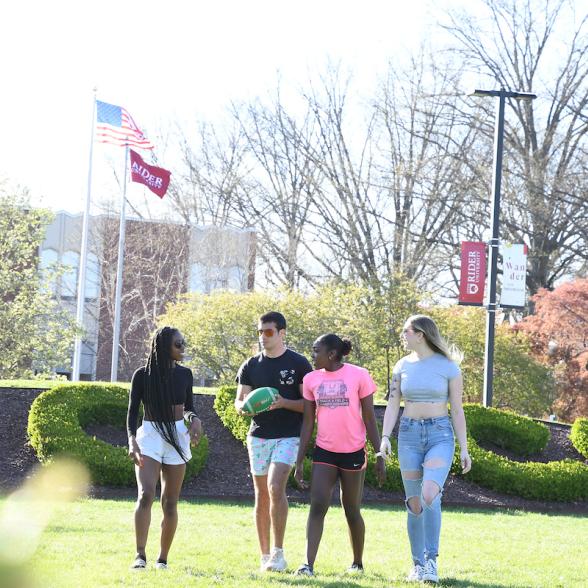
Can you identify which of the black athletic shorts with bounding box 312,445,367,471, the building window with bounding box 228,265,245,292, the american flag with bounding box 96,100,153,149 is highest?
the american flag with bounding box 96,100,153,149

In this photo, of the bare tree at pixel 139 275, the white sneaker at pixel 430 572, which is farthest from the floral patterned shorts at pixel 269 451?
the bare tree at pixel 139 275

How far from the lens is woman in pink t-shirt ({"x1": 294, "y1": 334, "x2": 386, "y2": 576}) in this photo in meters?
→ 6.62

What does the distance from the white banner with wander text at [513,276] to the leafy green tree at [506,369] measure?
23.1 ft

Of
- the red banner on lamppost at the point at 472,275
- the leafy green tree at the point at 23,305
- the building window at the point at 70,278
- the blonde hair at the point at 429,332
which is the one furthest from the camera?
the building window at the point at 70,278

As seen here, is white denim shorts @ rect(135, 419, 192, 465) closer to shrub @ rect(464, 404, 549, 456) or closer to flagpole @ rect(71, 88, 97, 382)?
shrub @ rect(464, 404, 549, 456)


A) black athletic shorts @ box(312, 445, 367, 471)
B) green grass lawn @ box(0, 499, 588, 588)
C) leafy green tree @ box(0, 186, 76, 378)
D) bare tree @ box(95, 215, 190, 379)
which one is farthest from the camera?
bare tree @ box(95, 215, 190, 379)

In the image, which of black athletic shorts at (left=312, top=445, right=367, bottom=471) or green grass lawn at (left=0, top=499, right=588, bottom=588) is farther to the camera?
black athletic shorts at (left=312, top=445, right=367, bottom=471)

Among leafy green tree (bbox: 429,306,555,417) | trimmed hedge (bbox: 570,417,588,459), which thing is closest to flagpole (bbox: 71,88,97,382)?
leafy green tree (bbox: 429,306,555,417)

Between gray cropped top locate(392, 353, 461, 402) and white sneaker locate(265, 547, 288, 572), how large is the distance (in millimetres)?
1410

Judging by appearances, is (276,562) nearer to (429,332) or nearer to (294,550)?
(294,550)

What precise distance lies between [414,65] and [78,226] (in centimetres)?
1702

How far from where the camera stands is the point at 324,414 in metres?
6.68

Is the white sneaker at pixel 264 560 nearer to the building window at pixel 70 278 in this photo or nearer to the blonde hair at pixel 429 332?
the blonde hair at pixel 429 332

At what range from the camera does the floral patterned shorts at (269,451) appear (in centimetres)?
672
